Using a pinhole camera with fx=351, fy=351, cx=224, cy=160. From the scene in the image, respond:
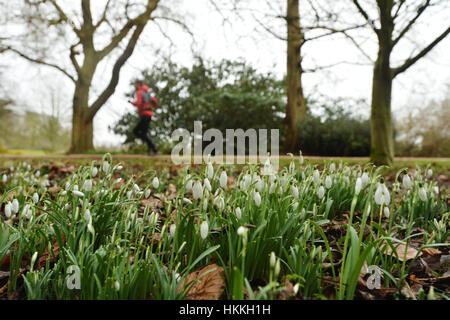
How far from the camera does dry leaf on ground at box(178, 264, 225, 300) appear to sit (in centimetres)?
139

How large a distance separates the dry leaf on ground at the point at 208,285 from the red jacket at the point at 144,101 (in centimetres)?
884

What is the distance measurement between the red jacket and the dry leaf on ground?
8844 mm

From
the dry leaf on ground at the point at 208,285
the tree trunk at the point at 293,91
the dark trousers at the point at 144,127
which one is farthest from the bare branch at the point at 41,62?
the dry leaf on ground at the point at 208,285

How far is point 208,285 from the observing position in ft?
4.77

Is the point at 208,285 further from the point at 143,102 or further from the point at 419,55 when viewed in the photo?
the point at 143,102

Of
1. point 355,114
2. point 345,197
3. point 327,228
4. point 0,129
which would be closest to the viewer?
point 327,228

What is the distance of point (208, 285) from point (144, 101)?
9.03 meters
